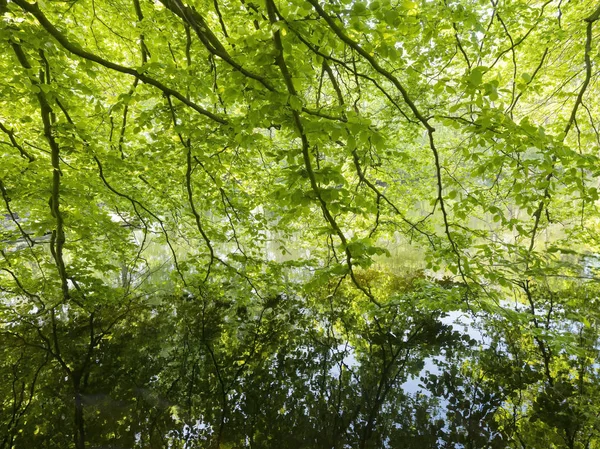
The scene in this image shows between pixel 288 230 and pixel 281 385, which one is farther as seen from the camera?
pixel 288 230

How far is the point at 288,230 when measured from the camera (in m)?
5.20

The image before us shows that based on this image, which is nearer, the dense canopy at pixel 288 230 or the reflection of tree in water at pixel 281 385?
the dense canopy at pixel 288 230

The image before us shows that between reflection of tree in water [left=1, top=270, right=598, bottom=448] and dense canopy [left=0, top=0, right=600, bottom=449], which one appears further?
reflection of tree in water [left=1, top=270, right=598, bottom=448]

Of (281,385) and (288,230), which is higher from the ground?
(288,230)

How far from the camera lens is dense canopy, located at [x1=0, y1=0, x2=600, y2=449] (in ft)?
6.52

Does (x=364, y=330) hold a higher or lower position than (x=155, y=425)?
higher

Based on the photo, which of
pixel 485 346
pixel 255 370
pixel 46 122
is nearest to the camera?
pixel 46 122

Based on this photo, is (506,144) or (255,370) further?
(255,370)

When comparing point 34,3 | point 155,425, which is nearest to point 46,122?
point 34,3

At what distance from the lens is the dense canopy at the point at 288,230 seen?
1.99 meters

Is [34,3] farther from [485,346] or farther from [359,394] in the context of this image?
[485,346]

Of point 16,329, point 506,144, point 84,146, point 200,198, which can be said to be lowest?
point 16,329

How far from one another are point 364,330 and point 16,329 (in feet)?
18.5

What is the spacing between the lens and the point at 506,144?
215 centimetres
